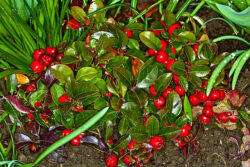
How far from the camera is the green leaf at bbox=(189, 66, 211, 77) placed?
3.94 ft

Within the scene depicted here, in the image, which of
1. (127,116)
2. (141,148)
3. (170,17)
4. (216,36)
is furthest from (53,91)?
(216,36)

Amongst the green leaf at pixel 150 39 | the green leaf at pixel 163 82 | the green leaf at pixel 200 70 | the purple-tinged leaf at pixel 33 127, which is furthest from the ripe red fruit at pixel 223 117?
the purple-tinged leaf at pixel 33 127

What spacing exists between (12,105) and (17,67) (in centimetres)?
20

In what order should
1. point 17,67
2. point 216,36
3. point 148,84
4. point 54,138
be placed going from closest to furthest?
point 148,84
point 54,138
point 17,67
point 216,36

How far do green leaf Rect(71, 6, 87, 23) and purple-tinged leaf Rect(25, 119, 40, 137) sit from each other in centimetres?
53

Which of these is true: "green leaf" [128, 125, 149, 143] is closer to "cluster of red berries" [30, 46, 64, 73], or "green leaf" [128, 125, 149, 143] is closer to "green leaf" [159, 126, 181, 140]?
"green leaf" [159, 126, 181, 140]

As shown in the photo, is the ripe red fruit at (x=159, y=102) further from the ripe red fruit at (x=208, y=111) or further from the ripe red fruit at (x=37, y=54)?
the ripe red fruit at (x=37, y=54)

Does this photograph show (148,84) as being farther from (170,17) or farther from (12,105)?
(12,105)

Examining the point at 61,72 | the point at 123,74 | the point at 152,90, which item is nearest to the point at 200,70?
the point at 152,90

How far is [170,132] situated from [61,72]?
507mm

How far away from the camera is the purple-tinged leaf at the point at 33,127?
1294 millimetres

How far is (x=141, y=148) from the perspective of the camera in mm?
1200

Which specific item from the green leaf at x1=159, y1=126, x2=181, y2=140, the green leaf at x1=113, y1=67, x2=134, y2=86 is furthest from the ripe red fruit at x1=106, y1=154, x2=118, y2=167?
the green leaf at x1=113, y1=67, x2=134, y2=86

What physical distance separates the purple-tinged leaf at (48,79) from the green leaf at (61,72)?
0.06 meters
